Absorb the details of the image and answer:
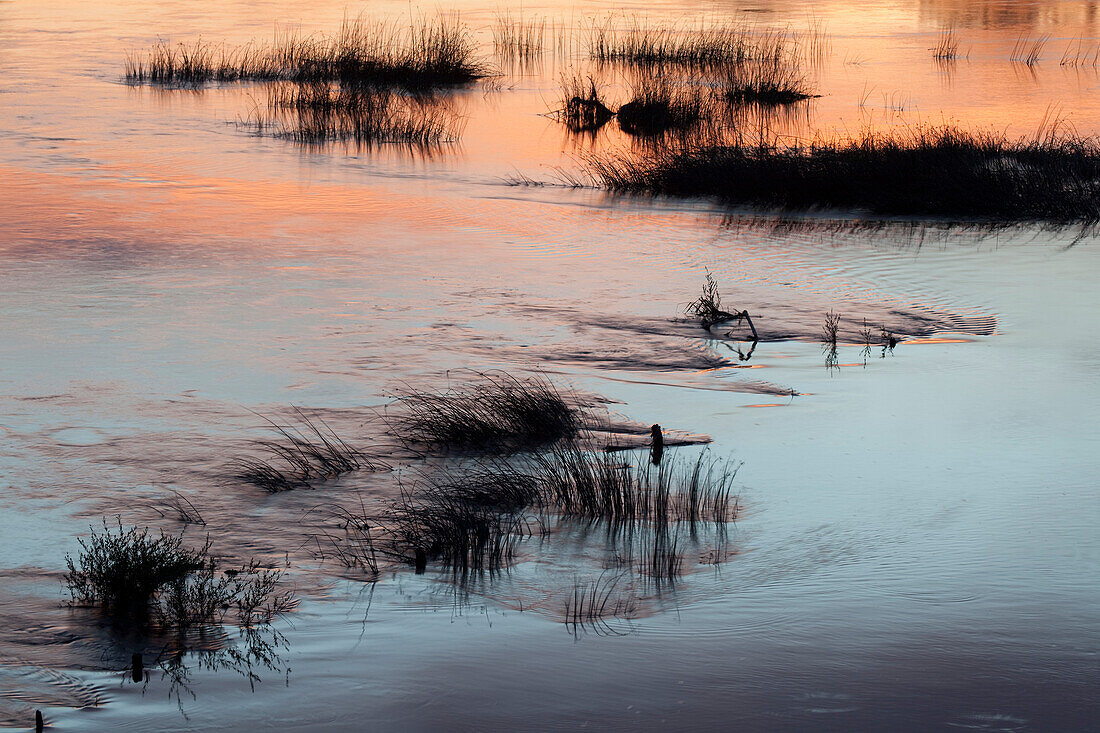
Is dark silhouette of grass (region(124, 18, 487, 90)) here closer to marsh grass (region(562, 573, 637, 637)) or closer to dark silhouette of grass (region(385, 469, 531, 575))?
dark silhouette of grass (region(385, 469, 531, 575))

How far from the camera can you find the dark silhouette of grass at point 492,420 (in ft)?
20.3

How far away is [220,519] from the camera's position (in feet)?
17.4

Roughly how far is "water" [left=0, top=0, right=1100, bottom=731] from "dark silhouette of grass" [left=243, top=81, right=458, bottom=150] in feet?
4.51

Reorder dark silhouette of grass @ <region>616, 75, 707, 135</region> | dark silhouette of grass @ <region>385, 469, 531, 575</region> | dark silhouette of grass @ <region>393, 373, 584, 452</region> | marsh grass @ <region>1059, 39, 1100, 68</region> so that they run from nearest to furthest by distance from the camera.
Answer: dark silhouette of grass @ <region>385, 469, 531, 575</region> → dark silhouette of grass @ <region>393, 373, 584, 452</region> → dark silhouette of grass @ <region>616, 75, 707, 135</region> → marsh grass @ <region>1059, 39, 1100, 68</region>

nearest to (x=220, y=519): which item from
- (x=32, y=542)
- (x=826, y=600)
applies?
(x=32, y=542)

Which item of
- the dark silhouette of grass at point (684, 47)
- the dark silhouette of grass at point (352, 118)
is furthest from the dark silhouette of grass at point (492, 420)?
the dark silhouette of grass at point (684, 47)

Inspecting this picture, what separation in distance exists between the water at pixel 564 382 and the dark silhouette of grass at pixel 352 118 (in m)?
1.37

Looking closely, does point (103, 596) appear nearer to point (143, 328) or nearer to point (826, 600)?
point (826, 600)

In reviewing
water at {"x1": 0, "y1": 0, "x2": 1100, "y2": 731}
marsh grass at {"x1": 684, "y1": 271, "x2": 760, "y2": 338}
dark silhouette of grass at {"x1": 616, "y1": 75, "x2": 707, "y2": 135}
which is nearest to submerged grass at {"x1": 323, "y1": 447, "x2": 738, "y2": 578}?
water at {"x1": 0, "y1": 0, "x2": 1100, "y2": 731}

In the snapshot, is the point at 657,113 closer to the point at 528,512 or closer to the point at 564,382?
the point at 564,382

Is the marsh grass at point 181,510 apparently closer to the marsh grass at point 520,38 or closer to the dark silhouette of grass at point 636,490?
the dark silhouette of grass at point 636,490

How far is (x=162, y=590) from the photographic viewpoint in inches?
171

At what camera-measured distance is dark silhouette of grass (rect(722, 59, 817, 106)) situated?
66.5 feet

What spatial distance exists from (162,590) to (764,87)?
1774 cm
